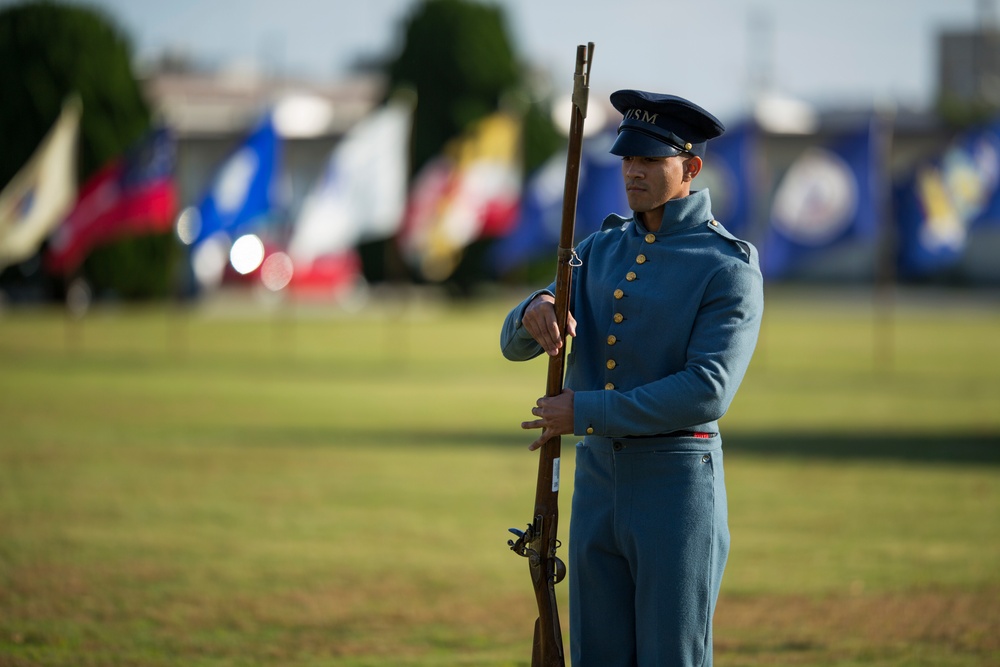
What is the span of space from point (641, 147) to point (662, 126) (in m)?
0.09

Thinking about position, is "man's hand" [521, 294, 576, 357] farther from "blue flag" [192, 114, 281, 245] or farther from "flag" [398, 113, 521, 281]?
"flag" [398, 113, 521, 281]

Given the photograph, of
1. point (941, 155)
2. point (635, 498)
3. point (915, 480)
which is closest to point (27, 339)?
point (941, 155)

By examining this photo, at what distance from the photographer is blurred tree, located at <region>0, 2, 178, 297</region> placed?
45.0 metres

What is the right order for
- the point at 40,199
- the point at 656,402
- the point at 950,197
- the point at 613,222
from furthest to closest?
the point at 950,197 < the point at 40,199 < the point at 613,222 < the point at 656,402

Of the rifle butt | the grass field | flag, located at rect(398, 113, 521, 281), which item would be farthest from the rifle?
flag, located at rect(398, 113, 521, 281)

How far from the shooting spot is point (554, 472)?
427cm

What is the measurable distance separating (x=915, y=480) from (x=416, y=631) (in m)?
6.45

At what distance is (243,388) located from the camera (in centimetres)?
2047

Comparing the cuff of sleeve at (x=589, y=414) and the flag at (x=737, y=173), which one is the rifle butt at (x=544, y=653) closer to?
the cuff of sleeve at (x=589, y=414)

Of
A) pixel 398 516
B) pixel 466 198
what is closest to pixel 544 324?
pixel 398 516

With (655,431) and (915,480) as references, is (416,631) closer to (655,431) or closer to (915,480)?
(655,431)

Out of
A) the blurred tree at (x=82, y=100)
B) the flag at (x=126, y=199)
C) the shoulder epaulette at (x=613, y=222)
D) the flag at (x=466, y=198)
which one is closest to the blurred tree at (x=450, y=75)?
the blurred tree at (x=82, y=100)

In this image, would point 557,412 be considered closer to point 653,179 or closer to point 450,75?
point 653,179

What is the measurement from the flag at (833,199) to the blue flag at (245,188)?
28.3 ft
